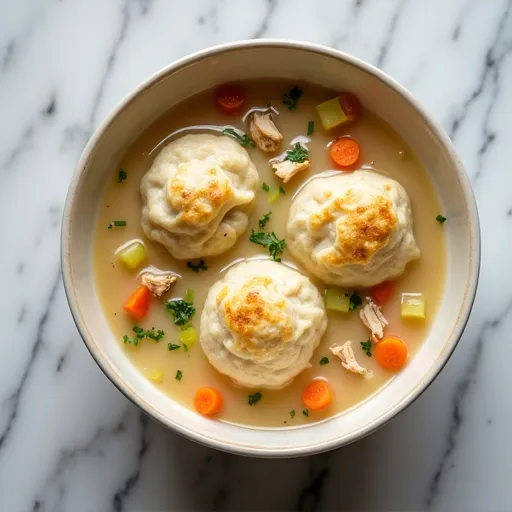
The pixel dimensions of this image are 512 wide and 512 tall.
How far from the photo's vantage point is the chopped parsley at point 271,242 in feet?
11.3

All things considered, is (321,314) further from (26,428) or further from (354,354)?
(26,428)

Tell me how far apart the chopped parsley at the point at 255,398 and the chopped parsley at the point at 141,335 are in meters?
0.49

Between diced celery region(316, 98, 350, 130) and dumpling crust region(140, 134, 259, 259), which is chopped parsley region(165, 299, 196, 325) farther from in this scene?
diced celery region(316, 98, 350, 130)

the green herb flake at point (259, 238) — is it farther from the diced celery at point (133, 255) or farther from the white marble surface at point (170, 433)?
the white marble surface at point (170, 433)

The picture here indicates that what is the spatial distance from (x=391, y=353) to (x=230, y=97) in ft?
4.53

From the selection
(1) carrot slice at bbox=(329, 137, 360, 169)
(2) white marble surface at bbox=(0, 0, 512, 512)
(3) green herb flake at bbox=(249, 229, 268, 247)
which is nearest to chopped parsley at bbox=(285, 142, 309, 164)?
(1) carrot slice at bbox=(329, 137, 360, 169)

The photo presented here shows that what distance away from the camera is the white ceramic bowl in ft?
10.2

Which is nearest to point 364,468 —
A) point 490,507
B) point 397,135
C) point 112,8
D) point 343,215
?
point 490,507

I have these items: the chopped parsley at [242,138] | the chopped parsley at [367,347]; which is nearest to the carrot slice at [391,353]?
the chopped parsley at [367,347]

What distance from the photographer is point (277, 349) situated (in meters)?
3.21

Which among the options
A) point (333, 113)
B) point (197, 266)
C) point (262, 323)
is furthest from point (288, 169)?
point (262, 323)

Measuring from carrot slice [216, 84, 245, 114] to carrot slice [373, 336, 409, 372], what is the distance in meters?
1.26

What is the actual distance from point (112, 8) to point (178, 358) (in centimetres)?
174

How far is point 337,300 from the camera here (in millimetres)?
3438
